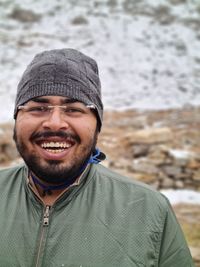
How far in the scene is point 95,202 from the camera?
75.4 inches

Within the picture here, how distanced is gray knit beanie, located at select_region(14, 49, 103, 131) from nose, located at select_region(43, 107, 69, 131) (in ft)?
0.36

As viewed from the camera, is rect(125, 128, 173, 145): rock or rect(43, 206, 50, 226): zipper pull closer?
rect(43, 206, 50, 226): zipper pull

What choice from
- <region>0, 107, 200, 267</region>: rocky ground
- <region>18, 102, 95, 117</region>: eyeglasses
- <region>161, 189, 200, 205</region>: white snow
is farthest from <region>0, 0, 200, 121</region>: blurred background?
<region>18, 102, 95, 117</region>: eyeglasses

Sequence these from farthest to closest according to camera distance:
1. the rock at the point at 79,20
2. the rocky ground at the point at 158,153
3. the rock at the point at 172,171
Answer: the rock at the point at 79,20 < the rock at the point at 172,171 < the rocky ground at the point at 158,153

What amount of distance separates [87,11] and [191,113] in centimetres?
A: 1236

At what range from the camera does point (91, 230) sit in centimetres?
182

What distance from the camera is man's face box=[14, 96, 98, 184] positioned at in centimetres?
189

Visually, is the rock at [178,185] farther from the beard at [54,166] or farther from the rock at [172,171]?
the beard at [54,166]

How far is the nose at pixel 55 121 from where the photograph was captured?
74.4 inches

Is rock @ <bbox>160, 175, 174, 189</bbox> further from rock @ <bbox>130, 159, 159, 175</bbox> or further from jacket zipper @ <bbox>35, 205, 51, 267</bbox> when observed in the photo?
jacket zipper @ <bbox>35, 205, 51, 267</bbox>

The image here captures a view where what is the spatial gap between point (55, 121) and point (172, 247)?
2.66 ft

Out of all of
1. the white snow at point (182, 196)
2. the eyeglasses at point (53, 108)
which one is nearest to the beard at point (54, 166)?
the eyeglasses at point (53, 108)

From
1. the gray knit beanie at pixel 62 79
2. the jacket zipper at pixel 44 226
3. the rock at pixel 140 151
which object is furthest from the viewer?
the rock at pixel 140 151

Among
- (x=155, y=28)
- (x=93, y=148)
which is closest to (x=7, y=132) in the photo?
(x=93, y=148)
